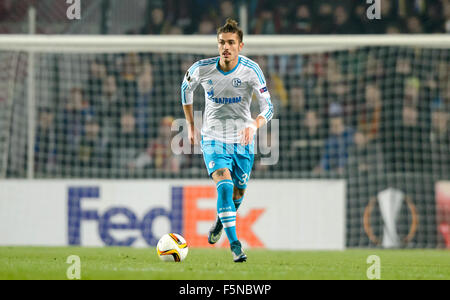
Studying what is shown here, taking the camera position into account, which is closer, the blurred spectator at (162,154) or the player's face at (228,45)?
the player's face at (228,45)

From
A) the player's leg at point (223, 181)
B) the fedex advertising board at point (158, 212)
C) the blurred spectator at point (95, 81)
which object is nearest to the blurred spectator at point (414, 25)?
the fedex advertising board at point (158, 212)

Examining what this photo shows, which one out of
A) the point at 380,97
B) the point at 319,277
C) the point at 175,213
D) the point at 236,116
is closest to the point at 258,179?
the point at 175,213

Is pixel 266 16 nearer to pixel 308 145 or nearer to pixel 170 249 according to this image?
pixel 308 145

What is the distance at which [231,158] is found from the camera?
315 inches

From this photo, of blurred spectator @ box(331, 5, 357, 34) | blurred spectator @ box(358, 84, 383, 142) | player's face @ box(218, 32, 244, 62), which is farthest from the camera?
blurred spectator @ box(331, 5, 357, 34)

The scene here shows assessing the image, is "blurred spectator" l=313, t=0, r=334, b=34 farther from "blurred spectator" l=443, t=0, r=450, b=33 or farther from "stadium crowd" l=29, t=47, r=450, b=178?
"blurred spectator" l=443, t=0, r=450, b=33

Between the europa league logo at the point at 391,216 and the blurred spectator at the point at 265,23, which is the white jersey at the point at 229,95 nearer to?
the europa league logo at the point at 391,216

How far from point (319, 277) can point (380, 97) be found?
24.4 feet

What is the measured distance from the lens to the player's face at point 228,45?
24.9 feet

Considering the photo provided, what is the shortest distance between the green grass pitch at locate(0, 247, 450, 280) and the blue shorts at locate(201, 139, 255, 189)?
2.85ft

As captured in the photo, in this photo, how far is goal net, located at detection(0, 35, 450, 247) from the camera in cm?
1219

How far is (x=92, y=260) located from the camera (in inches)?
316

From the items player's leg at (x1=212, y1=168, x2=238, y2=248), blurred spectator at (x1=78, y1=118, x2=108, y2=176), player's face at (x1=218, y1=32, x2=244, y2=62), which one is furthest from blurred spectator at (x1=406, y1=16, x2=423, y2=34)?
player's leg at (x1=212, y1=168, x2=238, y2=248)

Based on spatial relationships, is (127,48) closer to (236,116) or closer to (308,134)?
(308,134)
